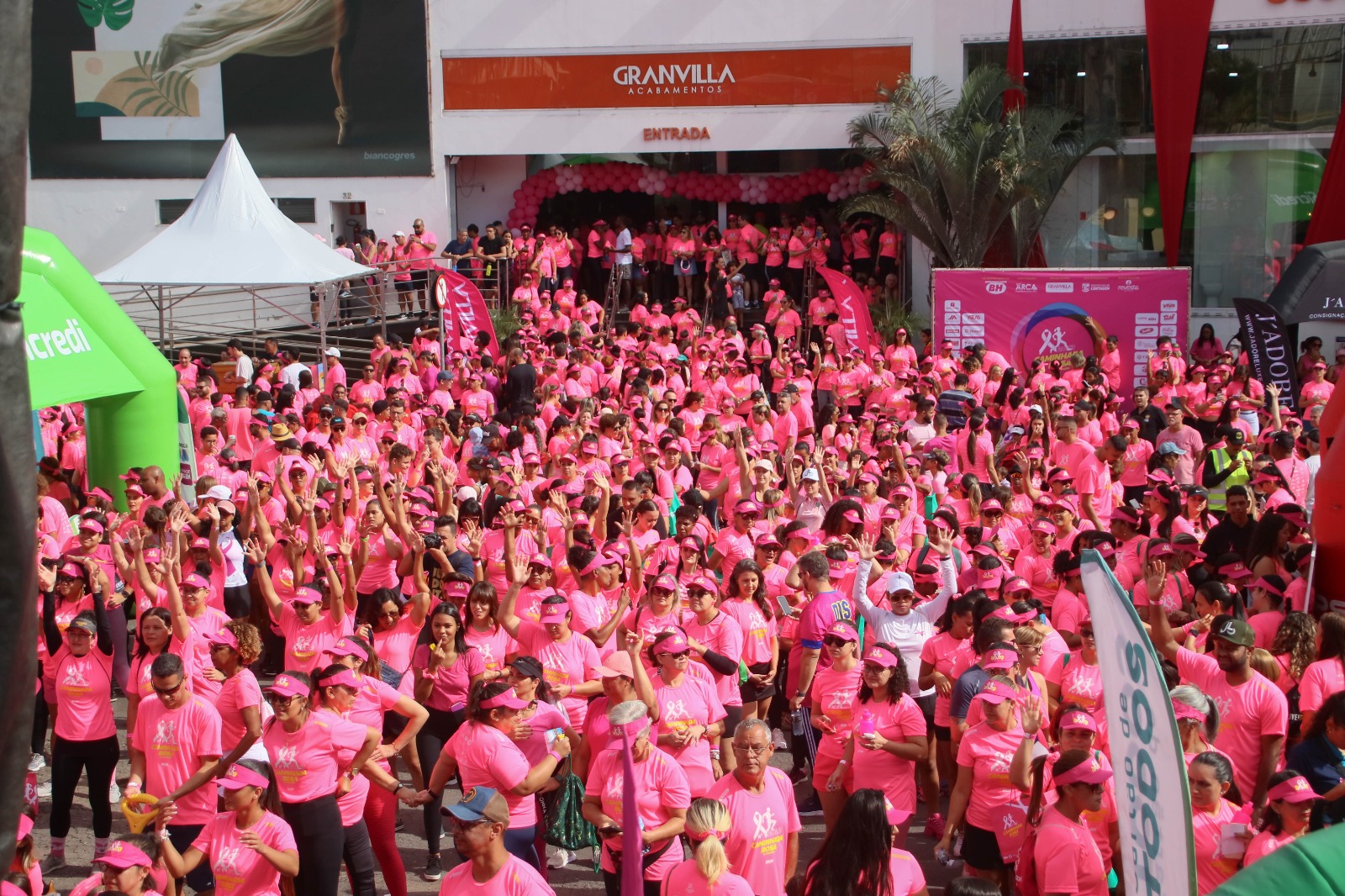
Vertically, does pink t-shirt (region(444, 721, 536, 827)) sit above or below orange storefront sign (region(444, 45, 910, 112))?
below

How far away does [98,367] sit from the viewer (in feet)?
40.0

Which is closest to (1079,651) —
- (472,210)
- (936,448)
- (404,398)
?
(936,448)

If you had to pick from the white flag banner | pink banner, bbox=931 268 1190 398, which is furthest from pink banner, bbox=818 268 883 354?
the white flag banner

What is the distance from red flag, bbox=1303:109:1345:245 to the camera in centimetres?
2341

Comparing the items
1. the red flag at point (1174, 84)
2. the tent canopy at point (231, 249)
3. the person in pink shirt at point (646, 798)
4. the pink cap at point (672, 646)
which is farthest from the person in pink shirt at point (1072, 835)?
the red flag at point (1174, 84)

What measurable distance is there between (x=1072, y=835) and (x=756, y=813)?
1.25 metres

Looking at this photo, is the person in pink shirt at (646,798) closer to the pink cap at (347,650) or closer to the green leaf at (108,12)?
the pink cap at (347,650)

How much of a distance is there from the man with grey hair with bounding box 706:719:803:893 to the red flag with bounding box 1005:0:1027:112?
2094cm

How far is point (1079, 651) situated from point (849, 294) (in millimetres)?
12749

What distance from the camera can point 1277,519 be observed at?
8.91m

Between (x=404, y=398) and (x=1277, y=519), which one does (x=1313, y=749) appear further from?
(x=404, y=398)

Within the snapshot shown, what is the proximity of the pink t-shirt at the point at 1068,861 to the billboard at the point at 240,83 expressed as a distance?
24419mm

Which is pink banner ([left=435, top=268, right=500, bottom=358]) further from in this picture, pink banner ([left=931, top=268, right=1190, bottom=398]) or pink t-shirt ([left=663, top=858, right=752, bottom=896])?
pink t-shirt ([left=663, top=858, right=752, bottom=896])

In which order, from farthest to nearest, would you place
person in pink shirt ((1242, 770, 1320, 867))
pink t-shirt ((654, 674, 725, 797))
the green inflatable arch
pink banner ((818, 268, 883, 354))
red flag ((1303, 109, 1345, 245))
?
red flag ((1303, 109, 1345, 245))
pink banner ((818, 268, 883, 354))
the green inflatable arch
pink t-shirt ((654, 674, 725, 797))
person in pink shirt ((1242, 770, 1320, 867))
